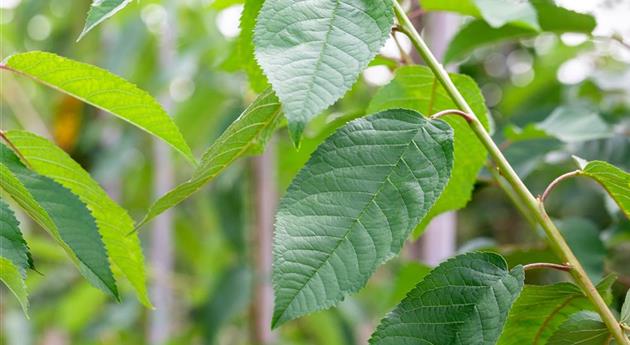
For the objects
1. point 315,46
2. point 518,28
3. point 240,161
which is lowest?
point 240,161

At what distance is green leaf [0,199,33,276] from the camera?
1.52 feet

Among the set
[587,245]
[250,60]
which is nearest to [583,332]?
[250,60]

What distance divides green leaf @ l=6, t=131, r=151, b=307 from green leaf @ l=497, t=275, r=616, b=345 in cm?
25

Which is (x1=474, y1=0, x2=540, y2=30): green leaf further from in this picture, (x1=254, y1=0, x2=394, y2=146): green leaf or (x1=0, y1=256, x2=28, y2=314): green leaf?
(x1=0, y1=256, x2=28, y2=314): green leaf

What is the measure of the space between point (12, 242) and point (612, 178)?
0.37 meters

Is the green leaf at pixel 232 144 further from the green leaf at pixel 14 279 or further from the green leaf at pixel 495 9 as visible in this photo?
the green leaf at pixel 495 9

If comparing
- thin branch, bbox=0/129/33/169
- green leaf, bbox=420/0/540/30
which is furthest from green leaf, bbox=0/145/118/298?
green leaf, bbox=420/0/540/30

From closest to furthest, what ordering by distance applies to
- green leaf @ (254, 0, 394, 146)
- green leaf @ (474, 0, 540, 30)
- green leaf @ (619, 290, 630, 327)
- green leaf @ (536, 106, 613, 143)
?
green leaf @ (254, 0, 394, 146) < green leaf @ (619, 290, 630, 327) < green leaf @ (474, 0, 540, 30) < green leaf @ (536, 106, 613, 143)

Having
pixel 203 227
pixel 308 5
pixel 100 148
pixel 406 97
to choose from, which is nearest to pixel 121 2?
pixel 308 5

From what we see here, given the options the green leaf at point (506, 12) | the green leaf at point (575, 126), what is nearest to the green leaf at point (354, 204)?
the green leaf at point (506, 12)

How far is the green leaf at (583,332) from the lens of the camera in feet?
1.65

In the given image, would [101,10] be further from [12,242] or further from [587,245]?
[587,245]

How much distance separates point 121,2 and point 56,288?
1.86 meters

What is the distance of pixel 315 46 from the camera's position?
16.9 inches
